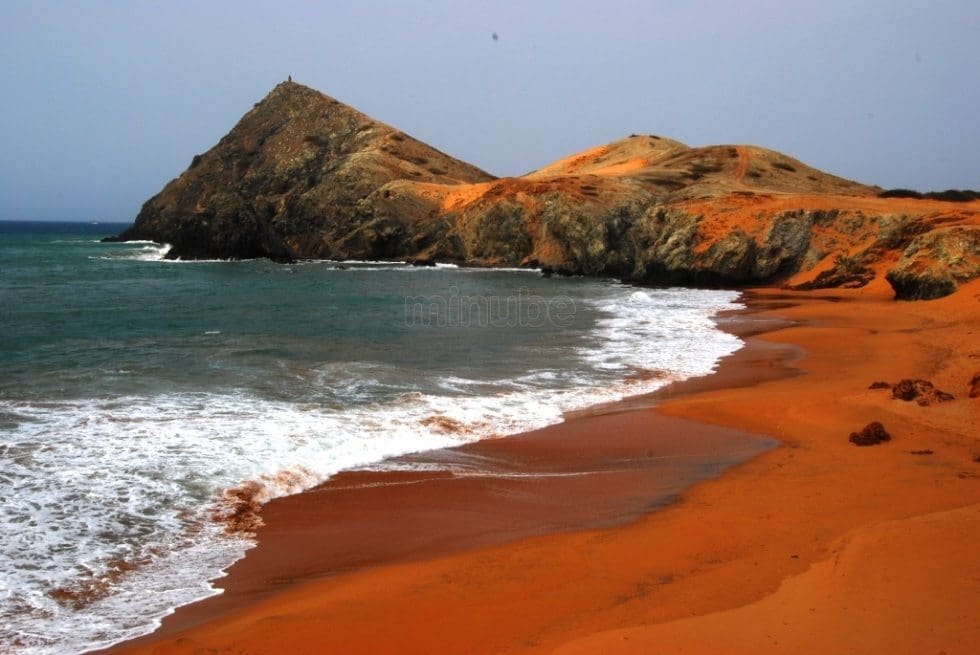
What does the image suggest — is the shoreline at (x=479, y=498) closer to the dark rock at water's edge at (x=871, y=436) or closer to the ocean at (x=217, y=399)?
the ocean at (x=217, y=399)

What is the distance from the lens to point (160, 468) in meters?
9.34

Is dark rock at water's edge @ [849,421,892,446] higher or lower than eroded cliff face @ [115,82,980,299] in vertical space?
lower

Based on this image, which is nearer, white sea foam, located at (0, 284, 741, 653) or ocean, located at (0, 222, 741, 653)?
white sea foam, located at (0, 284, 741, 653)

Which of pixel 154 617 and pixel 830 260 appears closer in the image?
pixel 154 617

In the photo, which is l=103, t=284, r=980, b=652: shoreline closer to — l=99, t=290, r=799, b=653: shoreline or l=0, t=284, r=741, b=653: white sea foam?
l=99, t=290, r=799, b=653: shoreline

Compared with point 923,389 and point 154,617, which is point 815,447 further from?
point 154,617

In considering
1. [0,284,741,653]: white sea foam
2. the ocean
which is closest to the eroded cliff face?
the ocean

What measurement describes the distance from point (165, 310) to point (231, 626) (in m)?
22.6

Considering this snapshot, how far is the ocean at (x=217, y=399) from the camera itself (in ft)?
22.9

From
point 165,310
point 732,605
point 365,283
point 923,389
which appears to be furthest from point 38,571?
point 365,283

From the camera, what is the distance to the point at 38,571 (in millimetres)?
6758

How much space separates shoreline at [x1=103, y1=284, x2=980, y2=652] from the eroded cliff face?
755 inches

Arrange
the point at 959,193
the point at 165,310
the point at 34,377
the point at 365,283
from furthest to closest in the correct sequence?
1. the point at 959,193
2. the point at 365,283
3. the point at 165,310
4. the point at 34,377

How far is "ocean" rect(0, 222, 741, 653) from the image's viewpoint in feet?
22.9
